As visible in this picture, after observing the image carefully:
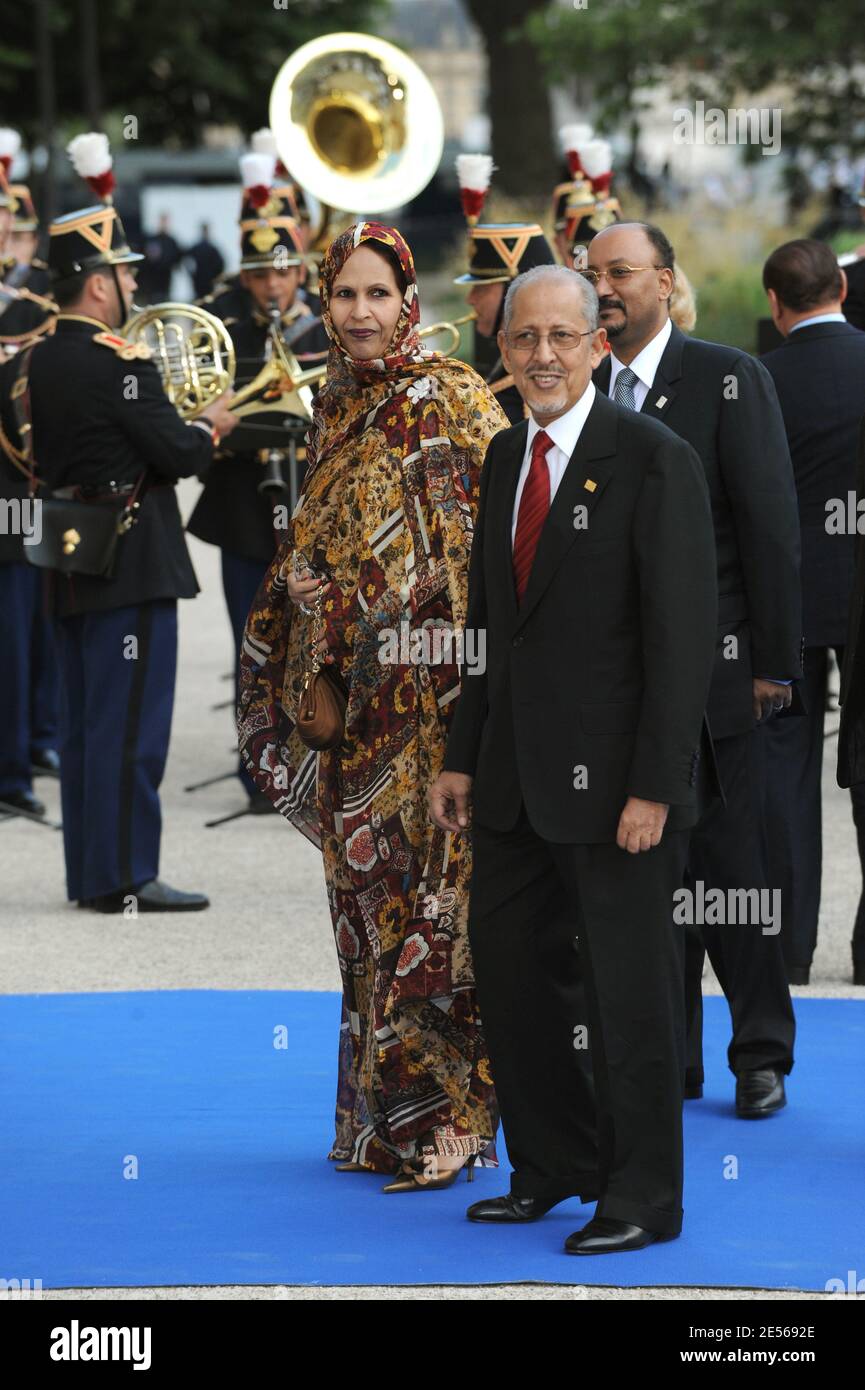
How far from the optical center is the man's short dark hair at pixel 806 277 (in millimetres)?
7133

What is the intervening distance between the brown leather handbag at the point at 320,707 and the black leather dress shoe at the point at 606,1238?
123 centimetres

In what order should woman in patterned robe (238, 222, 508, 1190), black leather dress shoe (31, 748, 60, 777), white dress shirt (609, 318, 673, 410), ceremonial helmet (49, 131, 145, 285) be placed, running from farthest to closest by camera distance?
black leather dress shoe (31, 748, 60, 777)
ceremonial helmet (49, 131, 145, 285)
white dress shirt (609, 318, 673, 410)
woman in patterned robe (238, 222, 508, 1190)

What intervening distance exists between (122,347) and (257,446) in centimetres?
174

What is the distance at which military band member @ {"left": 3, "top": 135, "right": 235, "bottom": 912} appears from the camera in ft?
26.8

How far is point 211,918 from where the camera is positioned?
8.48m

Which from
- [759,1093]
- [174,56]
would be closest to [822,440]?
[759,1093]

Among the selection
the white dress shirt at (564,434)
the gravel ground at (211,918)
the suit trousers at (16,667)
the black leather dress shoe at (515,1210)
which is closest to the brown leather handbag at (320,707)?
the white dress shirt at (564,434)

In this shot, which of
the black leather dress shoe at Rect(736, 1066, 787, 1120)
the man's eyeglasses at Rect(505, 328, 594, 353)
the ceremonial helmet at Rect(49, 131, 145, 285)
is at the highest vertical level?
the ceremonial helmet at Rect(49, 131, 145, 285)

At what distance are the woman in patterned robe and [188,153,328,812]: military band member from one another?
14.3 ft

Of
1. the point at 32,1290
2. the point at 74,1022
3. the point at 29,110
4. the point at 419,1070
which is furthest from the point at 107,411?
the point at 29,110

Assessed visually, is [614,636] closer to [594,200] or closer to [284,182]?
[594,200]

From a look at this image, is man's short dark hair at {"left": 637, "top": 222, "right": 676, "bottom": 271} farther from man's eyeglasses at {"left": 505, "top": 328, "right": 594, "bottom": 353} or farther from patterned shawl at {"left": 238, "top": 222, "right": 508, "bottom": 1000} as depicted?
man's eyeglasses at {"left": 505, "top": 328, "right": 594, "bottom": 353}

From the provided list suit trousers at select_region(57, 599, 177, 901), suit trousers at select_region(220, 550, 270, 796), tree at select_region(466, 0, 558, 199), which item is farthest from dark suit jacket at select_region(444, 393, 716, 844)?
tree at select_region(466, 0, 558, 199)

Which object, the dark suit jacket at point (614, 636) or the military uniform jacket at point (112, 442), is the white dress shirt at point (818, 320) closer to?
the military uniform jacket at point (112, 442)
